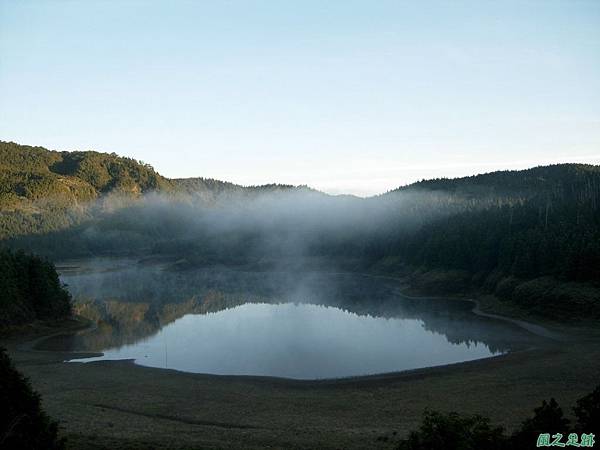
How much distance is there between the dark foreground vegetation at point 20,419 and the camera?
748 inches

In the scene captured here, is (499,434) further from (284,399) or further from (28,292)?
(28,292)

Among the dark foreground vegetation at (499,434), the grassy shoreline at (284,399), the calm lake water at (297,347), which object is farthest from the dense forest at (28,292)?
the dark foreground vegetation at (499,434)

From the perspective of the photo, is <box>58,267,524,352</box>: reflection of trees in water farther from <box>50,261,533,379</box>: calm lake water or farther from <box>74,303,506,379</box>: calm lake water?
<box>74,303,506,379</box>: calm lake water

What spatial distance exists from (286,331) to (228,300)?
4294 cm

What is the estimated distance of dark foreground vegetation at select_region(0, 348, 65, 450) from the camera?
62.3 feet

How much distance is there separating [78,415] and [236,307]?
70912 millimetres

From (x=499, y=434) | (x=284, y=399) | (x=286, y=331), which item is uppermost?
(x=499, y=434)

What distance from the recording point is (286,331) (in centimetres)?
7688

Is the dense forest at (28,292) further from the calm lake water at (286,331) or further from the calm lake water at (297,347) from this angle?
the calm lake water at (297,347)

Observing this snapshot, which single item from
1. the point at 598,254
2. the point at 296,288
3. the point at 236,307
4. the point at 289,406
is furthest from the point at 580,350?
the point at 296,288

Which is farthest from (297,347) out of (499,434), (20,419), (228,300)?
(228,300)

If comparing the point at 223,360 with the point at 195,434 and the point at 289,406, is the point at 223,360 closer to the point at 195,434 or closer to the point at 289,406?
the point at 289,406

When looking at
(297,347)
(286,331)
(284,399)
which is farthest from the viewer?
(286,331)

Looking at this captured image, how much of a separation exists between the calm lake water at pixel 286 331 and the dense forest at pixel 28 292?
7021mm
